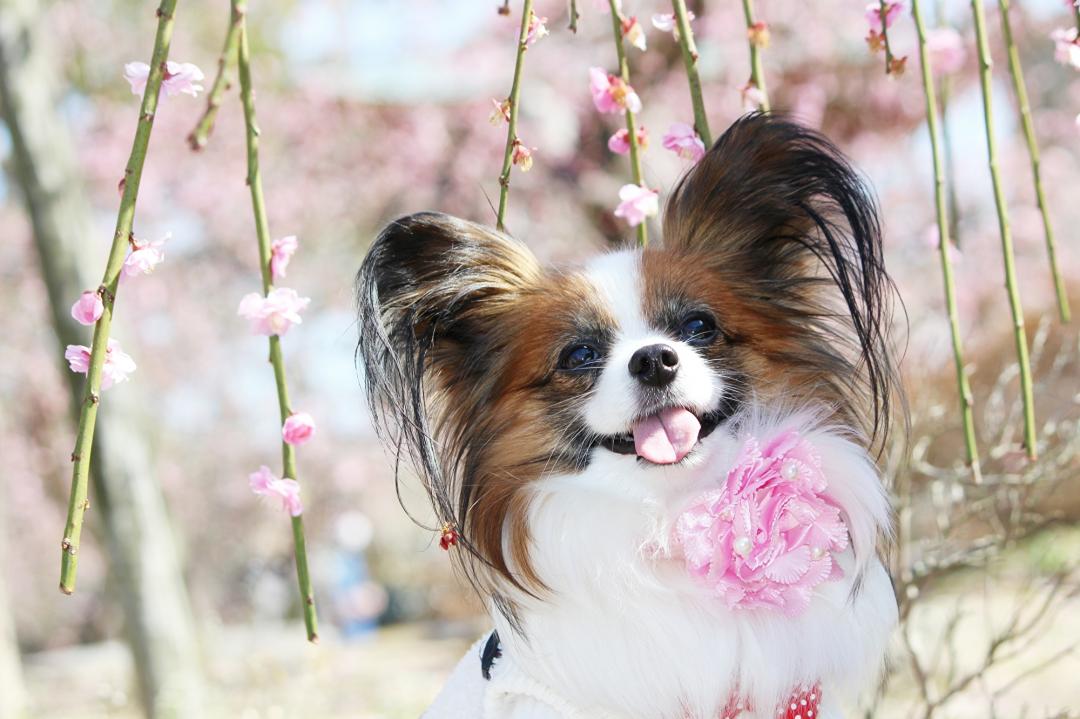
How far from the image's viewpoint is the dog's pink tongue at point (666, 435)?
1.74 meters

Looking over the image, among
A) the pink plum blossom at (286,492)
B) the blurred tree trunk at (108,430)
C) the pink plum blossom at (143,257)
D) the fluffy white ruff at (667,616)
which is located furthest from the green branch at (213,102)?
the blurred tree trunk at (108,430)

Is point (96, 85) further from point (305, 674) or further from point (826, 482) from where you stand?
point (826, 482)

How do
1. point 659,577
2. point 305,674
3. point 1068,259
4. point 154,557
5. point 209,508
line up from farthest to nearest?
1. point 209,508
2. point 1068,259
3. point 305,674
4. point 154,557
5. point 659,577

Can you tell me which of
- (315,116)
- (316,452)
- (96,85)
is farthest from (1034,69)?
(96,85)

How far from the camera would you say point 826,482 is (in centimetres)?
184

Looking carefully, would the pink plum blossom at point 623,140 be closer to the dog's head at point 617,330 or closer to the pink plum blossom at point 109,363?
the dog's head at point 617,330

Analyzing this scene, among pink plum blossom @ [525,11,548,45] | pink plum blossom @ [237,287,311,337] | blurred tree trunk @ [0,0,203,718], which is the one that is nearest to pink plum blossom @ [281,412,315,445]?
pink plum blossom @ [237,287,311,337]

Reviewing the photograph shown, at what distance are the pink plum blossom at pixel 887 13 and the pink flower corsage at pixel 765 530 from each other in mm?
772

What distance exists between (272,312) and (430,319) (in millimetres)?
355

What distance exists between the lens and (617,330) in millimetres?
1886

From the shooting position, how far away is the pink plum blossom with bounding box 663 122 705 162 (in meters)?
2.04

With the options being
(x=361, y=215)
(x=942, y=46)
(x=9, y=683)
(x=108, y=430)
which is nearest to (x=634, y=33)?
(x=942, y=46)

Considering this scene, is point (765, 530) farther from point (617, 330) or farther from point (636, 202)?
point (636, 202)

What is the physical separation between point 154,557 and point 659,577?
9.00 feet
